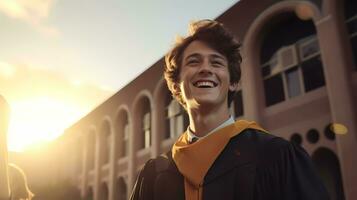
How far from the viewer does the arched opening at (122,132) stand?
2256cm

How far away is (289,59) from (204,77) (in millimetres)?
10375

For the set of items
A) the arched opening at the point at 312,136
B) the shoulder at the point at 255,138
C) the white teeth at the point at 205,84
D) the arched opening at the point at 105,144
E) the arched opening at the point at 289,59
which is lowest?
the shoulder at the point at 255,138

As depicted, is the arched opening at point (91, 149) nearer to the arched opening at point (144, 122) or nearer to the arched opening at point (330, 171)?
the arched opening at point (144, 122)

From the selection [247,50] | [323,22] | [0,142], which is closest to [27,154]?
[247,50]

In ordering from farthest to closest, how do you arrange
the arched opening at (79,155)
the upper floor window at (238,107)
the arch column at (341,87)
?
the arched opening at (79,155) → the upper floor window at (238,107) → the arch column at (341,87)

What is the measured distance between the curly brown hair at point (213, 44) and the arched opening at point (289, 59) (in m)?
9.11

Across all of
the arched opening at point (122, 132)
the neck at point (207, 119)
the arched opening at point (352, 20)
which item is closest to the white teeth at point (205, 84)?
the neck at point (207, 119)

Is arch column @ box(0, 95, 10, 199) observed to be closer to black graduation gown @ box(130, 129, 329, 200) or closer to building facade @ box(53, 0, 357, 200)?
black graduation gown @ box(130, 129, 329, 200)

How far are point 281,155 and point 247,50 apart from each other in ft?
37.1

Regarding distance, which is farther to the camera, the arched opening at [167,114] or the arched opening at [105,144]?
the arched opening at [105,144]

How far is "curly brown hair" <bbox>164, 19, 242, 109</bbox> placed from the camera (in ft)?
8.95

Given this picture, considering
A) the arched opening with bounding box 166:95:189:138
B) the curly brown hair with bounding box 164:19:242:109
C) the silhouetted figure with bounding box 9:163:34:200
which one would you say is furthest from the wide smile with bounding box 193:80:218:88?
the arched opening with bounding box 166:95:189:138

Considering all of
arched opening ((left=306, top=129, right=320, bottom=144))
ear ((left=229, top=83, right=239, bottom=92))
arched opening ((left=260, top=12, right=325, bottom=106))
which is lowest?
ear ((left=229, top=83, right=239, bottom=92))

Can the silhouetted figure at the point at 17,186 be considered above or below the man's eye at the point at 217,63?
below
